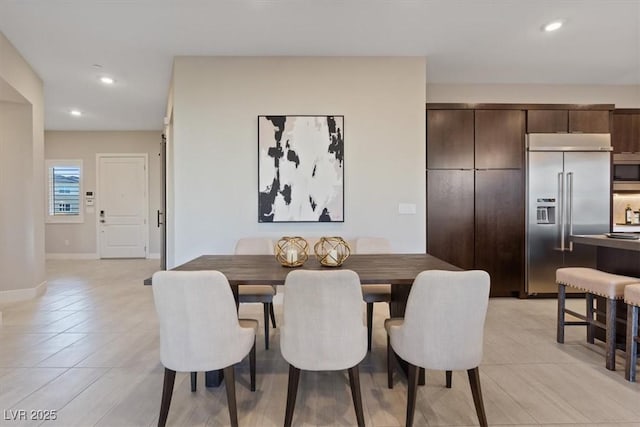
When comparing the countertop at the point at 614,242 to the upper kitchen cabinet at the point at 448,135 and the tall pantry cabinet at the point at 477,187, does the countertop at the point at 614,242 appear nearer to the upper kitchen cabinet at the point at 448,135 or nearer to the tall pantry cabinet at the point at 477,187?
the tall pantry cabinet at the point at 477,187

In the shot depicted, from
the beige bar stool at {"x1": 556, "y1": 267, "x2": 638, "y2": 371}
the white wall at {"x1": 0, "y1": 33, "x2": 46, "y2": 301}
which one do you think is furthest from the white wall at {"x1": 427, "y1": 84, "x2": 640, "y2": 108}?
the white wall at {"x1": 0, "y1": 33, "x2": 46, "y2": 301}

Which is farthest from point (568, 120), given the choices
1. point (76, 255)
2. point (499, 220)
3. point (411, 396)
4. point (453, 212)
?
point (76, 255)

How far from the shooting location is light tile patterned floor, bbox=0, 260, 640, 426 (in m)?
1.82

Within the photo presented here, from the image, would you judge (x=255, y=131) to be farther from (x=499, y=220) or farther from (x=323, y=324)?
(x=499, y=220)

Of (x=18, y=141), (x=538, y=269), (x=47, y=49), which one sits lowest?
(x=538, y=269)

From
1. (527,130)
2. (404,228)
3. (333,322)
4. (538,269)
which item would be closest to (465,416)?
(333,322)

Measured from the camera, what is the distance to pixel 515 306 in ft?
12.8

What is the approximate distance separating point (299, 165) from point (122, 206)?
5427 millimetres

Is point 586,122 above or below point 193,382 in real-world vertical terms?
above

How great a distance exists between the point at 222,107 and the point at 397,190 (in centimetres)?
218

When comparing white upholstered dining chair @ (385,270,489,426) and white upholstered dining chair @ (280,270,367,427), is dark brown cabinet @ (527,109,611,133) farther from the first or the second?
white upholstered dining chair @ (280,270,367,427)

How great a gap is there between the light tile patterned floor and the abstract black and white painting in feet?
4.54

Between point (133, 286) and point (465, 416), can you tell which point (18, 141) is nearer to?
point (133, 286)

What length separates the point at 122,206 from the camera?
24.3 ft
